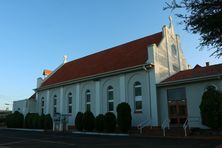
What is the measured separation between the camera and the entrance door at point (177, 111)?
2353 centimetres

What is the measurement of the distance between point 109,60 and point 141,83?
771 cm

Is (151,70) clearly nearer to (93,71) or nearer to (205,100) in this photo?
(205,100)

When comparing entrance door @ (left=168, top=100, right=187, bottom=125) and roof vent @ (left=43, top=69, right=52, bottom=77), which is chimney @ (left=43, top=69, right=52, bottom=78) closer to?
roof vent @ (left=43, top=69, right=52, bottom=77)

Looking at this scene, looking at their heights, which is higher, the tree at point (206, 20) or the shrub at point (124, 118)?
the tree at point (206, 20)

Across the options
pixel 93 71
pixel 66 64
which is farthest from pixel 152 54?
pixel 66 64

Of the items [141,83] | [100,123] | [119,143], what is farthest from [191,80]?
[119,143]

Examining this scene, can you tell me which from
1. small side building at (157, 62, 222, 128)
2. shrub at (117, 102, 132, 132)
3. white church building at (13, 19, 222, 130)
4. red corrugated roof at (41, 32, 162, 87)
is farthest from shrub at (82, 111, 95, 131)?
small side building at (157, 62, 222, 128)

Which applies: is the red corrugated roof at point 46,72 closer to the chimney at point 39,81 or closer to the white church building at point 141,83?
the chimney at point 39,81

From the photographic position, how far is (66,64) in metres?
44.5

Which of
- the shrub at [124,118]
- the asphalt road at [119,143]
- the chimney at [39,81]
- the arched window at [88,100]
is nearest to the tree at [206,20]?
the asphalt road at [119,143]

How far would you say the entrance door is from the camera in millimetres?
23531

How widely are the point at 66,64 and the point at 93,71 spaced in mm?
13292

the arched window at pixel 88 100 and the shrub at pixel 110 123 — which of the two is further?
the arched window at pixel 88 100

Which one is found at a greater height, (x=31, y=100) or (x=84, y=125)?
(x=31, y=100)
